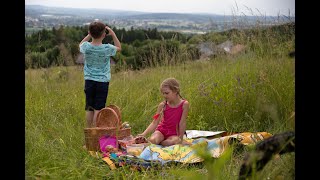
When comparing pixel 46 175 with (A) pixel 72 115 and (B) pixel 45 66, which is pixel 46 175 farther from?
(B) pixel 45 66

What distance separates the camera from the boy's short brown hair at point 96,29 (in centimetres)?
588

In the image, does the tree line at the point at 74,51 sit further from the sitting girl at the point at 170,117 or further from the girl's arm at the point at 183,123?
the girl's arm at the point at 183,123

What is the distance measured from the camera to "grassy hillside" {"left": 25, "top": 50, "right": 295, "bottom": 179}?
3807mm

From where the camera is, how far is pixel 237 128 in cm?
564

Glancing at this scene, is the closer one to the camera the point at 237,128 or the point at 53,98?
the point at 237,128

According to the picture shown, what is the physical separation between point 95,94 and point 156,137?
1.11m

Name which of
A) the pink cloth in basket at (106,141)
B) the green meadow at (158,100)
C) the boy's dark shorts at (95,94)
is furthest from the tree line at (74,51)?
the pink cloth in basket at (106,141)

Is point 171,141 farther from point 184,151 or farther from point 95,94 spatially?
point 95,94

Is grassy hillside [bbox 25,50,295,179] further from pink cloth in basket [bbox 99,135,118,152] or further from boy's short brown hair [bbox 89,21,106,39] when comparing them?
boy's short brown hair [bbox 89,21,106,39]

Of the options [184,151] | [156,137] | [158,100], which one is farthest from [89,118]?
[184,151]

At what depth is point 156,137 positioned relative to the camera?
521 cm
